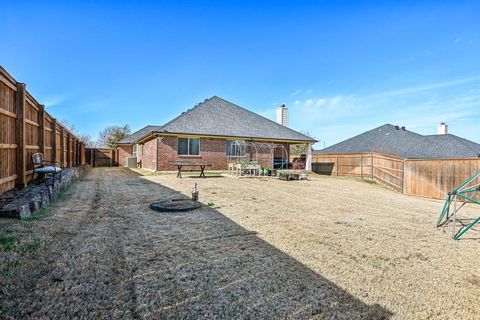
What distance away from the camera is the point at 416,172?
437 inches

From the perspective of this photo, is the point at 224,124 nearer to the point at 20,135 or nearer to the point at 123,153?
the point at 20,135

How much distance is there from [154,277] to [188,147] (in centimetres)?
1499

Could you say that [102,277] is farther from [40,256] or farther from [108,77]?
[108,77]

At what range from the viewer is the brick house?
1655cm

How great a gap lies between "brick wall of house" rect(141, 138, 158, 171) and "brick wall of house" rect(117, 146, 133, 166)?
346 inches

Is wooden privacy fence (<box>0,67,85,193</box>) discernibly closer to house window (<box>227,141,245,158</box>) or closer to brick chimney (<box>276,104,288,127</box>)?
house window (<box>227,141,245,158</box>)

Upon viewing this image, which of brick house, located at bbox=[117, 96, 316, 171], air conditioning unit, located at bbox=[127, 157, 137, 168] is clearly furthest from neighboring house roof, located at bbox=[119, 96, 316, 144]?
air conditioning unit, located at bbox=[127, 157, 137, 168]

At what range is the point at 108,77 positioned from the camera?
1884 centimetres

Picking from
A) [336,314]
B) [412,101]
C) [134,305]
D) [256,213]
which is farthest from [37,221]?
[412,101]

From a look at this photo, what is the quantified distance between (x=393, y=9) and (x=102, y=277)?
40.2 feet

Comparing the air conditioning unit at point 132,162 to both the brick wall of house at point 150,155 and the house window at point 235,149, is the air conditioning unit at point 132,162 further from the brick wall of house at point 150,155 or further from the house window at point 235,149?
the house window at point 235,149

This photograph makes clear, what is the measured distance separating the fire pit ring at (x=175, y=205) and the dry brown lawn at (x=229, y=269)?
517 mm

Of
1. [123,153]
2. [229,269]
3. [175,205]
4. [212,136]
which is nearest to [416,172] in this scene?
[175,205]

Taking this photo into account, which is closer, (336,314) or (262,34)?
(336,314)
